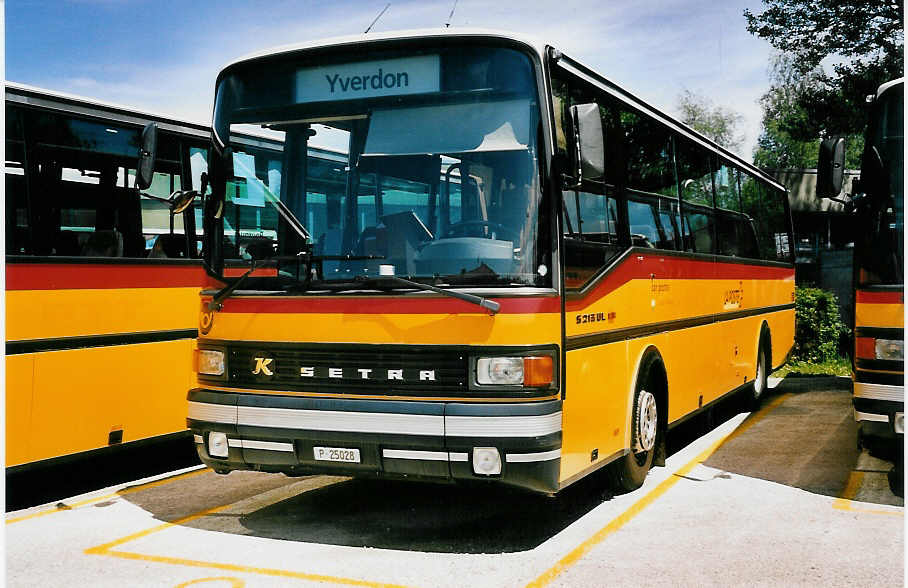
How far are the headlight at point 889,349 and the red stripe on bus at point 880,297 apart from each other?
279 millimetres

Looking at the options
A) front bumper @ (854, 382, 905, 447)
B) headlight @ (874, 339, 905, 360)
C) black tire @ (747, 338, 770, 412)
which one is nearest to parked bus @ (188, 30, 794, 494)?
front bumper @ (854, 382, 905, 447)

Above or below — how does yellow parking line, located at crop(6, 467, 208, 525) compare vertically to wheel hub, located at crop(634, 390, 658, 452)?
below

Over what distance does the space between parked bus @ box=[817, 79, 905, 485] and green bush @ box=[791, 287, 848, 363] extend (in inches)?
455

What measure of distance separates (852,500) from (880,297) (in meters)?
1.52

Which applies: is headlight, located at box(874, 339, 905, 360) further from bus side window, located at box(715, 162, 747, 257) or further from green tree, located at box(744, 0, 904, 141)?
green tree, located at box(744, 0, 904, 141)

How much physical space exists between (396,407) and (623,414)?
213 cm

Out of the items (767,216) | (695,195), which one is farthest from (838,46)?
(695,195)

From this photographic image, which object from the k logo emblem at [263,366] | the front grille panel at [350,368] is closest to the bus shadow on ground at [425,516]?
the front grille panel at [350,368]

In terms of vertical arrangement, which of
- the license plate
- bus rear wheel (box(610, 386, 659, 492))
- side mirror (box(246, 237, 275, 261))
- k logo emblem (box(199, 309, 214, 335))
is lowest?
bus rear wheel (box(610, 386, 659, 492))

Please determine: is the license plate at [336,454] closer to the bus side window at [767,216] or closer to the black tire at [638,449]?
the black tire at [638,449]

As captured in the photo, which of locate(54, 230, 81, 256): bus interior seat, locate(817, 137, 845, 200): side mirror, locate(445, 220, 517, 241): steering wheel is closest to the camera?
locate(445, 220, 517, 241): steering wheel

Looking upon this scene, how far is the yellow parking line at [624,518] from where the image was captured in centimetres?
570

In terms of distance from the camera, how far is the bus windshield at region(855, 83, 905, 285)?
293 inches

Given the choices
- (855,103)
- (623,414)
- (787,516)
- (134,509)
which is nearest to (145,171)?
(134,509)
